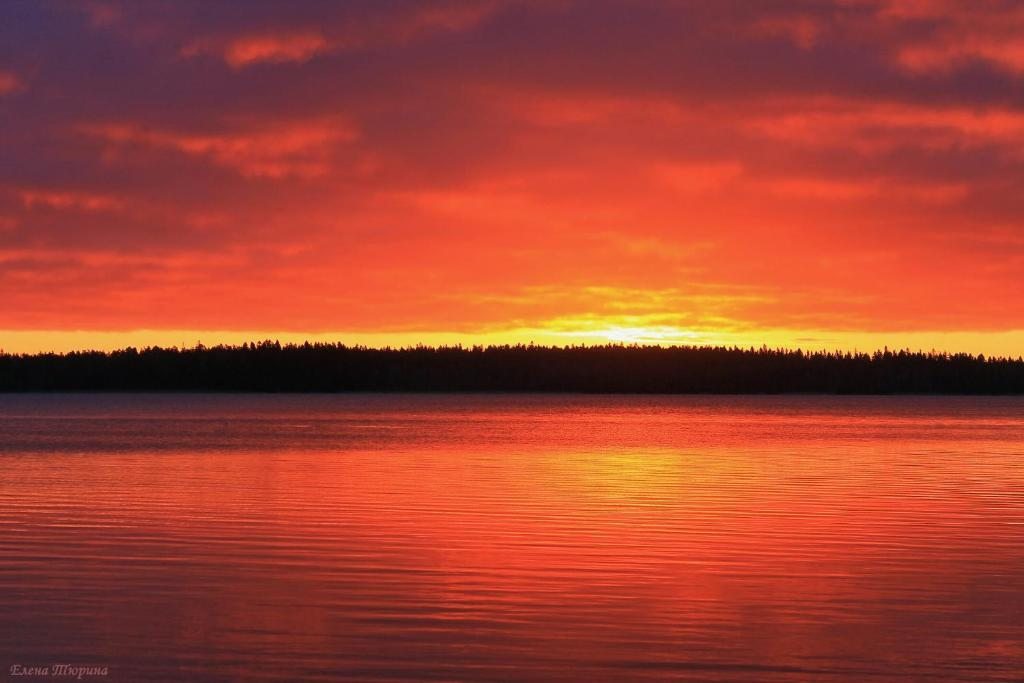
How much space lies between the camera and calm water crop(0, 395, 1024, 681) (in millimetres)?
13055

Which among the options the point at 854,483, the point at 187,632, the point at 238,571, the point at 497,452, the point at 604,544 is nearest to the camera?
the point at 187,632

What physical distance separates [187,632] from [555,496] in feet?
54.5

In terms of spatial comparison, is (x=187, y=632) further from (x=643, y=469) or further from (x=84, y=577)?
(x=643, y=469)

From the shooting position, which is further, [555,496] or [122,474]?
[122,474]

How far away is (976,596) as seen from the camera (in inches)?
653

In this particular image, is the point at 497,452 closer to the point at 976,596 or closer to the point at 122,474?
the point at 122,474

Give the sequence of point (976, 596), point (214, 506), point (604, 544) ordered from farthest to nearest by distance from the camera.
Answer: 1. point (214, 506)
2. point (604, 544)
3. point (976, 596)

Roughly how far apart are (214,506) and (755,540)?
37.3 feet

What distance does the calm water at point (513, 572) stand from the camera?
42.8 feet

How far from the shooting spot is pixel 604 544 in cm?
2138

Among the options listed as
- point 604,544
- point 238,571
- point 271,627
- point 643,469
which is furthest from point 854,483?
point 271,627

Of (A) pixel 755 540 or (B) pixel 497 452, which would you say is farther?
(B) pixel 497 452

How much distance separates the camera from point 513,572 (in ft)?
60.1

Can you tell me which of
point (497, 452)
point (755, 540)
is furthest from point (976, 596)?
point (497, 452)
